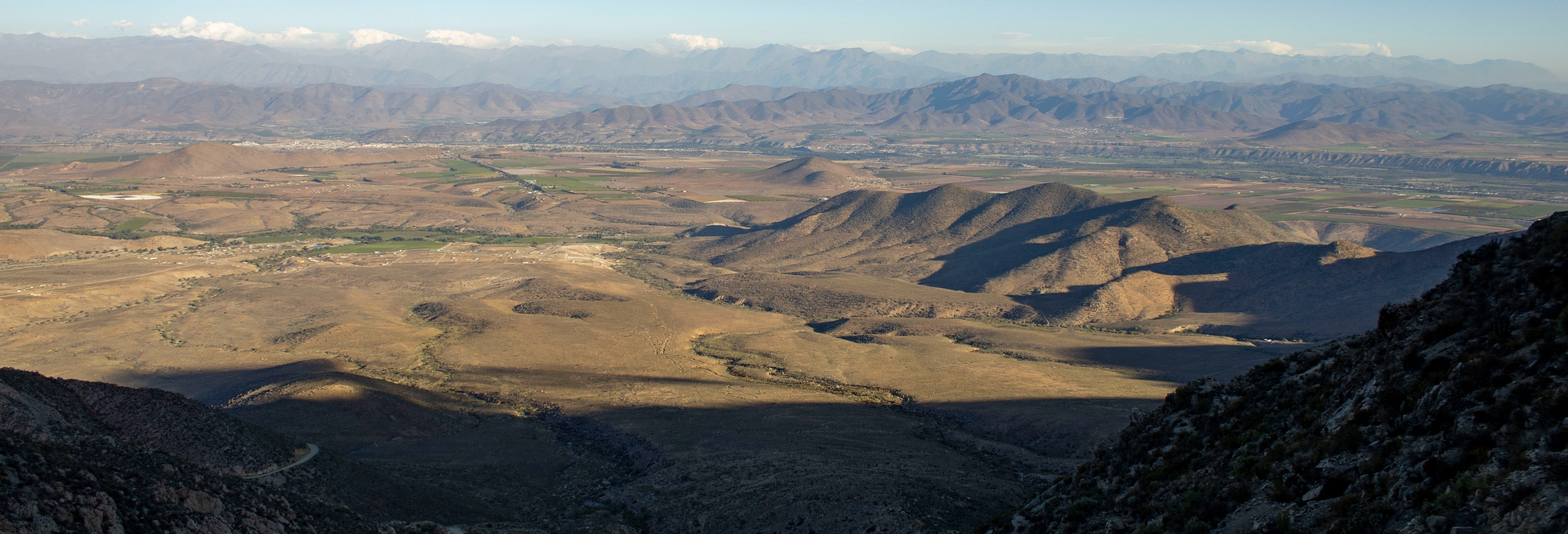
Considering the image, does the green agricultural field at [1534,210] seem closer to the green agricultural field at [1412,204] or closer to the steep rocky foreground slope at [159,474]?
the green agricultural field at [1412,204]

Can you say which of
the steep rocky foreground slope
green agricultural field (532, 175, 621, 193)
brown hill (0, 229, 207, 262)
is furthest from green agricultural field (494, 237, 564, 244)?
the steep rocky foreground slope

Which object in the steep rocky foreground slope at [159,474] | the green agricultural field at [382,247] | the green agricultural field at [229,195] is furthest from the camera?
the green agricultural field at [229,195]

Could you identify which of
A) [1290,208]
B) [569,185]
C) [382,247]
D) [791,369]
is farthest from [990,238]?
[569,185]

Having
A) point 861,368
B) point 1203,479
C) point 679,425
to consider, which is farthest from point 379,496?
point 861,368

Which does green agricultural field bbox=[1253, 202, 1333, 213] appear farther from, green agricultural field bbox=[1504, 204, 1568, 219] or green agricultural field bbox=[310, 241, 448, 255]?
green agricultural field bbox=[310, 241, 448, 255]

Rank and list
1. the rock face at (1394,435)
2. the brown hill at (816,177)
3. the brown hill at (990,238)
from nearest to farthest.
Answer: the rock face at (1394,435) < the brown hill at (990,238) < the brown hill at (816,177)

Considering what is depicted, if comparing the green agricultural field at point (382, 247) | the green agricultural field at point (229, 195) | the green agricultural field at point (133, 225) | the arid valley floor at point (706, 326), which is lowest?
the green agricultural field at point (133, 225)

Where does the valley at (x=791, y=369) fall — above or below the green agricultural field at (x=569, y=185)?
above

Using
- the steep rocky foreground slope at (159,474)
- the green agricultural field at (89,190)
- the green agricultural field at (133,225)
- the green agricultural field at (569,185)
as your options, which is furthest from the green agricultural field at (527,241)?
the steep rocky foreground slope at (159,474)
